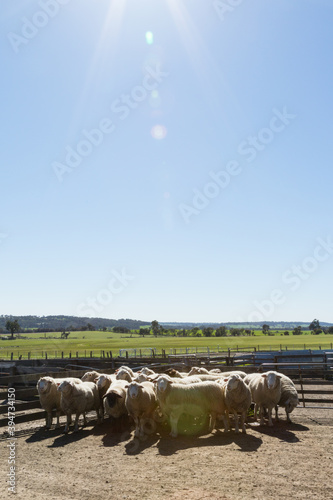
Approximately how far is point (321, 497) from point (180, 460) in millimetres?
2585

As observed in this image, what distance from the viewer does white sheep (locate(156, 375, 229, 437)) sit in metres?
8.91

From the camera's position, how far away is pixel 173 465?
6574 mm

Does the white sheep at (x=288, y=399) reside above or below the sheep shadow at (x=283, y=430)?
above

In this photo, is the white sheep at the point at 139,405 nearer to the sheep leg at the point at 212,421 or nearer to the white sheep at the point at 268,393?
the sheep leg at the point at 212,421

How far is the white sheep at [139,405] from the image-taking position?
883 cm

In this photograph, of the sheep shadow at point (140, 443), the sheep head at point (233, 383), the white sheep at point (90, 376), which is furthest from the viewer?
the white sheep at point (90, 376)

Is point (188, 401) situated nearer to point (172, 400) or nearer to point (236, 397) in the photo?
point (172, 400)

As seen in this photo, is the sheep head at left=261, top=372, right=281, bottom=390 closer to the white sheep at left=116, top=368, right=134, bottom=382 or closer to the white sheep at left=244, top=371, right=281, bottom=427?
the white sheep at left=244, top=371, right=281, bottom=427

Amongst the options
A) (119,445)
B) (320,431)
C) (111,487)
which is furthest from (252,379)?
(111,487)

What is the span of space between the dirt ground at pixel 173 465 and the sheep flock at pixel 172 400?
0.39 metres

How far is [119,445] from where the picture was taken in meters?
8.17

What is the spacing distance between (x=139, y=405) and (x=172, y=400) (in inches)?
31.9

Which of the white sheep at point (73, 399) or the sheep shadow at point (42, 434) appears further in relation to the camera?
the white sheep at point (73, 399)

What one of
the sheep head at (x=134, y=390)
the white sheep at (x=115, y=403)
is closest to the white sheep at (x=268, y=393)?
the sheep head at (x=134, y=390)
